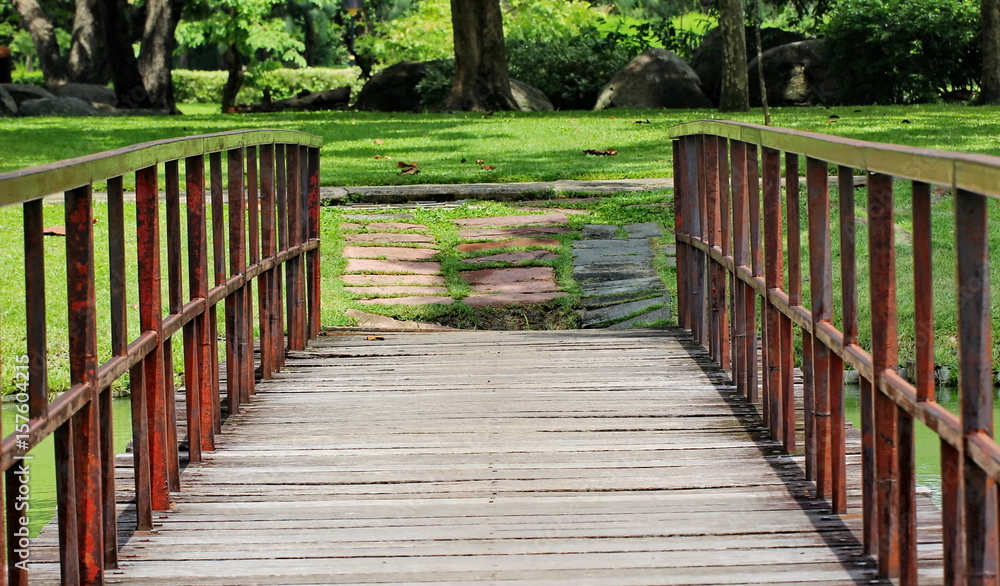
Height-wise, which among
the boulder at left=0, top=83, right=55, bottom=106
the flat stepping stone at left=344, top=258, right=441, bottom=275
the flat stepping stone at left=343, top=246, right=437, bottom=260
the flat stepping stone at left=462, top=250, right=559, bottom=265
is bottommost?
the flat stepping stone at left=344, top=258, right=441, bottom=275

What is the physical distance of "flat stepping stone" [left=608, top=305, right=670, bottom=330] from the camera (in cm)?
786

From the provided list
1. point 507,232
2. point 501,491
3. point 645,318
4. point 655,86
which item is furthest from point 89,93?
point 501,491

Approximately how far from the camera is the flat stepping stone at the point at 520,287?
27.5 feet

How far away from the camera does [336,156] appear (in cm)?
1475

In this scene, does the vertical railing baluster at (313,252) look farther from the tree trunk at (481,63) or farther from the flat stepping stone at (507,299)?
the tree trunk at (481,63)

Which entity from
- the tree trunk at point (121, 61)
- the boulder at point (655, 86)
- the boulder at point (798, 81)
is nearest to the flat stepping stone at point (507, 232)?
Result: the boulder at point (655, 86)

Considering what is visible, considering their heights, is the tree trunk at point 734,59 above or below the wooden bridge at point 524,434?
above

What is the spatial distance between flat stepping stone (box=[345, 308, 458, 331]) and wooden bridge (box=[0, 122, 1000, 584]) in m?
1.62

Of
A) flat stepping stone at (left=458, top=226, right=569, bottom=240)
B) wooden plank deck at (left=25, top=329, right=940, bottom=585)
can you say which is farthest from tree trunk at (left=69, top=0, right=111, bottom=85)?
wooden plank deck at (left=25, top=329, right=940, bottom=585)

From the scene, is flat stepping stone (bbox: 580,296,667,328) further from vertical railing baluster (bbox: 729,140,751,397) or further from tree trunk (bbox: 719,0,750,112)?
tree trunk (bbox: 719,0,750,112)

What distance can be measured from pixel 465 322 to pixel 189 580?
15.2 feet

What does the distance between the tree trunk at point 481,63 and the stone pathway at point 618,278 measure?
13.7m

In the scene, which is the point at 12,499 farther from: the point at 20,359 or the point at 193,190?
the point at 20,359

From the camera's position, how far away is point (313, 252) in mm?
7141
